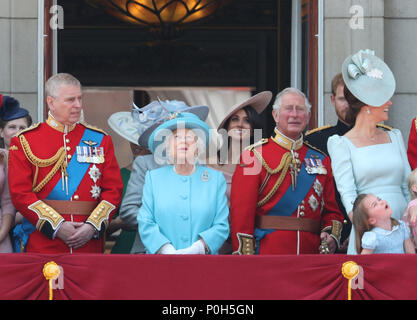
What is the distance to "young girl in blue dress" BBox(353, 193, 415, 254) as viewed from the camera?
4.69 m

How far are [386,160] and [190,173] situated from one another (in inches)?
41.3

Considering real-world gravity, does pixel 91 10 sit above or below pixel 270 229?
above

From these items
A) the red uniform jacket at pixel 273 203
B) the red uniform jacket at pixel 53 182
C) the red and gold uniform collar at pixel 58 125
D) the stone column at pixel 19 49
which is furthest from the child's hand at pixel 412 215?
the stone column at pixel 19 49

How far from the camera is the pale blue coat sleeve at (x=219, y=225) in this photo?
4.91m

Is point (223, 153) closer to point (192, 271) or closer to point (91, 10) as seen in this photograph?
point (192, 271)

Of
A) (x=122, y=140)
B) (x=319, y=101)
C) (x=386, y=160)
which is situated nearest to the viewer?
(x=386, y=160)

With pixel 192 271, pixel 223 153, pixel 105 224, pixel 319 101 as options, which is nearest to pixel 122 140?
pixel 319 101

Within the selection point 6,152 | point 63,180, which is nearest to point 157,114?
point 63,180

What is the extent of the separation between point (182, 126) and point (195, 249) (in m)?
0.69

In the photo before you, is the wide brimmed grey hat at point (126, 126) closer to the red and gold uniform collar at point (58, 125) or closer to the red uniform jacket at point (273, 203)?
the red and gold uniform collar at point (58, 125)

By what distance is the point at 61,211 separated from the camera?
5.10 metres

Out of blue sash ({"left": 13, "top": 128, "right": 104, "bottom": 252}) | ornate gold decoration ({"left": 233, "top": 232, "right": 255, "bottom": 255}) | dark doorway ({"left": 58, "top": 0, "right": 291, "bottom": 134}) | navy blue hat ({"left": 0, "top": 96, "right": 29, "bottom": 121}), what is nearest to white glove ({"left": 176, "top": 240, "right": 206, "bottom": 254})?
ornate gold decoration ({"left": 233, "top": 232, "right": 255, "bottom": 255})

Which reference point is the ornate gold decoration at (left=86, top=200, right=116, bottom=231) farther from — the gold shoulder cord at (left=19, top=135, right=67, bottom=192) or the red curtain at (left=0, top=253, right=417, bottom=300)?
the red curtain at (left=0, top=253, right=417, bottom=300)
